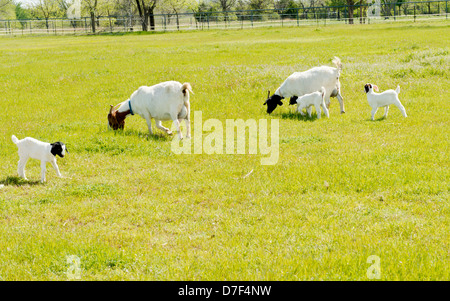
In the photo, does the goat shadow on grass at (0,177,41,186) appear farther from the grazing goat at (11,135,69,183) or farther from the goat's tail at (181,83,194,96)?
the goat's tail at (181,83,194,96)

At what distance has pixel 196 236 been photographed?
697cm

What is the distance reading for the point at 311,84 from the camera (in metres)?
15.2

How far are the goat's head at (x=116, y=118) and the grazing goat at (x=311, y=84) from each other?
474cm

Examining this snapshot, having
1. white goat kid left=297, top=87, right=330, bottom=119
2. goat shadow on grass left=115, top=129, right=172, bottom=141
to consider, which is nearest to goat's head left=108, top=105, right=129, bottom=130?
goat shadow on grass left=115, top=129, right=172, bottom=141

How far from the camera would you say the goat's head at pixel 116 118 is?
Answer: 13492mm

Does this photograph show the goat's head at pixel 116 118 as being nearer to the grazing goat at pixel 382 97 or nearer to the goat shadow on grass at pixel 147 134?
the goat shadow on grass at pixel 147 134

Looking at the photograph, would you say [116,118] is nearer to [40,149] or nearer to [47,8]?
[40,149]

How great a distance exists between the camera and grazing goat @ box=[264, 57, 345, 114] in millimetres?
15086

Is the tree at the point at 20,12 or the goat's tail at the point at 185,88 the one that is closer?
the goat's tail at the point at 185,88

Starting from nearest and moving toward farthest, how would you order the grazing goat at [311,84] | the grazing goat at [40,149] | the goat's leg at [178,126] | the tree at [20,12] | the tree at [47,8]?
the grazing goat at [40,149] < the goat's leg at [178,126] < the grazing goat at [311,84] < the tree at [47,8] < the tree at [20,12]

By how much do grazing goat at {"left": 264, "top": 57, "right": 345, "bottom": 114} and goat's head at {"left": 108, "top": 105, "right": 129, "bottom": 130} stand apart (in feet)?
15.5

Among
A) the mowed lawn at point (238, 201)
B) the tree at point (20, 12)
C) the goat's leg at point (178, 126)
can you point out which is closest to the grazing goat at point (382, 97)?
the mowed lawn at point (238, 201)

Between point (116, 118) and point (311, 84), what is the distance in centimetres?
611

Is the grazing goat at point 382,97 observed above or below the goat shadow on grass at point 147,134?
above
